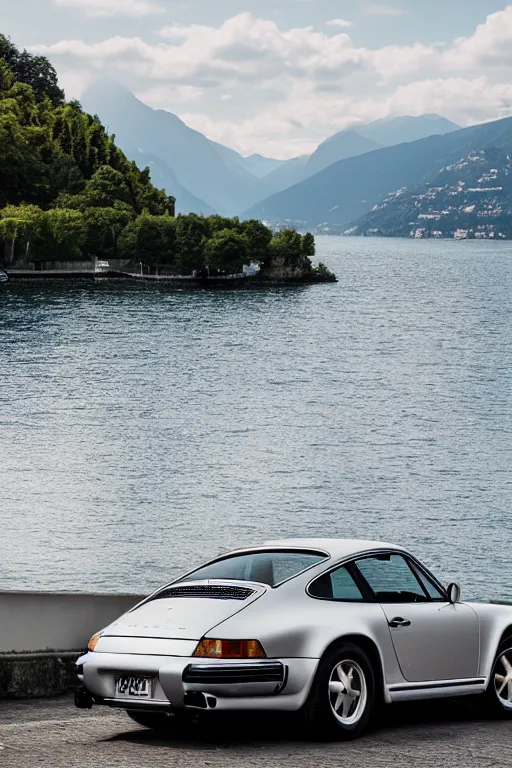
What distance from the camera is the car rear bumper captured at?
7910mm

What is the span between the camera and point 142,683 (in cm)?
817

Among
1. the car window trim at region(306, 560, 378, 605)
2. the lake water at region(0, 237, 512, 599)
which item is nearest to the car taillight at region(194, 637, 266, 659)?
the car window trim at region(306, 560, 378, 605)

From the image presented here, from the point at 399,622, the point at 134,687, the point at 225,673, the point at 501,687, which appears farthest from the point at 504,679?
the point at 134,687

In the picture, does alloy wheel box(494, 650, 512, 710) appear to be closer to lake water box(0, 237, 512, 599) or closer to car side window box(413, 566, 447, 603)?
car side window box(413, 566, 447, 603)

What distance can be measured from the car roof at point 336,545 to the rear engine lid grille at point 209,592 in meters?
0.69

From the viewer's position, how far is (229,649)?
8008 millimetres

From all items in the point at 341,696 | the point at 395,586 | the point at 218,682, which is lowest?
the point at 341,696

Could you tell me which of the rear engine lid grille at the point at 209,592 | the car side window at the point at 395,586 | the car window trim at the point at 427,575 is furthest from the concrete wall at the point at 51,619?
the car window trim at the point at 427,575

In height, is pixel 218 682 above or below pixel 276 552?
below

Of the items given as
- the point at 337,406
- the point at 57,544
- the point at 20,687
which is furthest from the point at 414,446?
the point at 20,687

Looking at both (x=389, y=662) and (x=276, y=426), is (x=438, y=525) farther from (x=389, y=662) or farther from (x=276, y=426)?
(x=389, y=662)

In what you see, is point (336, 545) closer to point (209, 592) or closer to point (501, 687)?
point (209, 592)

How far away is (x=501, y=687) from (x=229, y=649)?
9.25 ft

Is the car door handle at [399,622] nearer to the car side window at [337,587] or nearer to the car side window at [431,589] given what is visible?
the car side window at [337,587]
